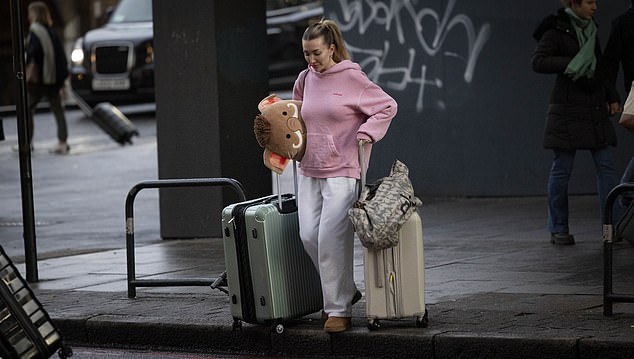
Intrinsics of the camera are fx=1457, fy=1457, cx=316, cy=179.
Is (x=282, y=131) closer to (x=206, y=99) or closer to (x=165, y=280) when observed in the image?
(x=165, y=280)

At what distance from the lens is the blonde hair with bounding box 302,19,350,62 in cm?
769

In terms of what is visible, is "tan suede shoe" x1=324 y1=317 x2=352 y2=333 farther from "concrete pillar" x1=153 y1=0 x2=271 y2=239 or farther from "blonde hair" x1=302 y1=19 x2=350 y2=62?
"concrete pillar" x1=153 y1=0 x2=271 y2=239

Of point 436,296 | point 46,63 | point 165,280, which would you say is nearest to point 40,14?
point 46,63

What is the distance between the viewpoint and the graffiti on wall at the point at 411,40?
559 inches

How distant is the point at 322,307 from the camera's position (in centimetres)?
817

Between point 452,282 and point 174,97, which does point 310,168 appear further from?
point 174,97

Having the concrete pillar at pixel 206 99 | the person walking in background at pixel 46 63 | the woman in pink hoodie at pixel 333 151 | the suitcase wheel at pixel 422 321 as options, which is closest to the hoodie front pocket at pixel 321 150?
the woman in pink hoodie at pixel 333 151

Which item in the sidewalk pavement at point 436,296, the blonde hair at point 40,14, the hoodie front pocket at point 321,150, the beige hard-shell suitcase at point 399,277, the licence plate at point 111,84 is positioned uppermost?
the blonde hair at point 40,14

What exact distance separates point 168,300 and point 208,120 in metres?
3.34

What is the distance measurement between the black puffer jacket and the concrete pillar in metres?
2.67

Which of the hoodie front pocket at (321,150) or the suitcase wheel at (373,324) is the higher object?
the hoodie front pocket at (321,150)

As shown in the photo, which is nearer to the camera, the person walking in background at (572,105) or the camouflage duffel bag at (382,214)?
the camouflage duffel bag at (382,214)

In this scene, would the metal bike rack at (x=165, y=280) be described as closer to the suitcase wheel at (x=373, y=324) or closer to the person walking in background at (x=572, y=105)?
the suitcase wheel at (x=373, y=324)

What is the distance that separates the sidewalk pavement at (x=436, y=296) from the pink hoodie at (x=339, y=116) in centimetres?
90
